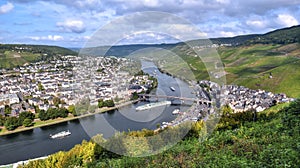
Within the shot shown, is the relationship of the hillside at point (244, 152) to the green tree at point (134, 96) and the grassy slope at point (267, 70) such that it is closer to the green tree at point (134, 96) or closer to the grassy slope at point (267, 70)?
the green tree at point (134, 96)

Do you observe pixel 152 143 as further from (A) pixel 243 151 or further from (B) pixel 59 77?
(B) pixel 59 77

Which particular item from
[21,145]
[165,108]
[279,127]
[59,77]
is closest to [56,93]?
[59,77]

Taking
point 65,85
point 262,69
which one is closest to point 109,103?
point 65,85

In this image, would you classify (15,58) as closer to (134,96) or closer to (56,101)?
(56,101)

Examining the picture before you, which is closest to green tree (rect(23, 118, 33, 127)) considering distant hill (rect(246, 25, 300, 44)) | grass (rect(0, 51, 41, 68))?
grass (rect(0, 51, 41, 68))

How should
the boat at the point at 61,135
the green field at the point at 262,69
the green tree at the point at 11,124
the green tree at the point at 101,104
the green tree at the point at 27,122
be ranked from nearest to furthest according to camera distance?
the boat at the point at 61,135
the green tree at the point at 11,124
the green tree at the point at 27,122
the green tree at the point at 101,104
the green field at the point at 262,69

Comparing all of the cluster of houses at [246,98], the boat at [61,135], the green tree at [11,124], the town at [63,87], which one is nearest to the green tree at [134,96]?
the town at [63,87]

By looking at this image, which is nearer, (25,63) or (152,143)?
(152,143)
